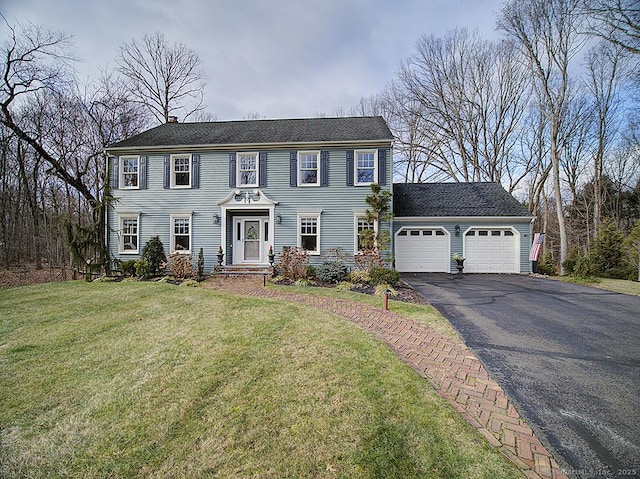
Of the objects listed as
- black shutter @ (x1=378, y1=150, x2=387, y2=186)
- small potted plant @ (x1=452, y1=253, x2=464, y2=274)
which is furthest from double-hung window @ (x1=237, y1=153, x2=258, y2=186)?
small potted plant @ (x1=452, y1=253, x2=464, y2=274)

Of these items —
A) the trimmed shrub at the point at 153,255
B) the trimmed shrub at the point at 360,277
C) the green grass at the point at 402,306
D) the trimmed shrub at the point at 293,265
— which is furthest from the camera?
the trimmed shrub at the point at 153,255

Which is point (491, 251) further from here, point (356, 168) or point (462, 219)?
point (356, 168)

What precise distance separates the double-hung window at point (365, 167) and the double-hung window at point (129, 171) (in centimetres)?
1037

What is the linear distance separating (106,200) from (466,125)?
22840mm

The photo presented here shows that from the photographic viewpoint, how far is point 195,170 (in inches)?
488

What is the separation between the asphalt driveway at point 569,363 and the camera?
2295 millimetres

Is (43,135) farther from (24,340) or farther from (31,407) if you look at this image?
(31,407)

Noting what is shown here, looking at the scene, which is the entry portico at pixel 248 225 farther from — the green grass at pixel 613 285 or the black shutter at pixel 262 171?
the green grass at pixel 613 285

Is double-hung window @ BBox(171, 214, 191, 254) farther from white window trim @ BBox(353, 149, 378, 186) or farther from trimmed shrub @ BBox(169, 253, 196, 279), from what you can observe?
white window trim @ BBox(353, 149, 378, 186)

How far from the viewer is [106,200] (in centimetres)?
1142

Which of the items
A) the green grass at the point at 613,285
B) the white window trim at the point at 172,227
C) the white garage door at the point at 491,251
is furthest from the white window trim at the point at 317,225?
the green grass at the point at 613,285

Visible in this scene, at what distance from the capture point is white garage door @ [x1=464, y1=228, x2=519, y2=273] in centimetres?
1270

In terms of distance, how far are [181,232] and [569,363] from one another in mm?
13378

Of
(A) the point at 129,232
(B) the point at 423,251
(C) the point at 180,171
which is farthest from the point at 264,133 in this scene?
(B) the point at 423,251
